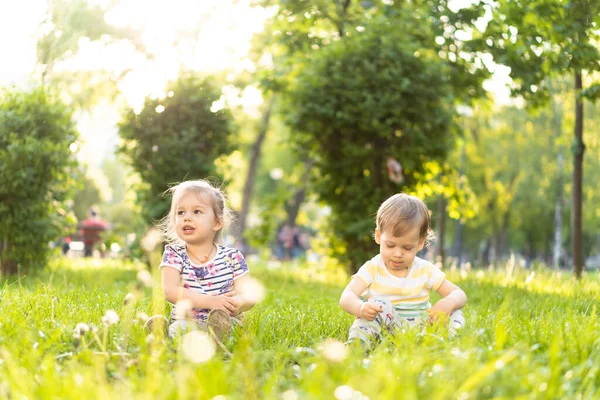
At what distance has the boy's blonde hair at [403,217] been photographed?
13.4 feet

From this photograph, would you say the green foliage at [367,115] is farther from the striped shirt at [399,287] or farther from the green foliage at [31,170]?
the striped shirt at [399,287]

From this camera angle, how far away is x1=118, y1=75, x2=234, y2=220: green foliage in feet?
32.0

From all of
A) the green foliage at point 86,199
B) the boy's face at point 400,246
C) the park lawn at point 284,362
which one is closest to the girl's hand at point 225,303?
the park lawn at point 284,362

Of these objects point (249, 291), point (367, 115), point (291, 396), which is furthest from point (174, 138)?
point (291, 396)

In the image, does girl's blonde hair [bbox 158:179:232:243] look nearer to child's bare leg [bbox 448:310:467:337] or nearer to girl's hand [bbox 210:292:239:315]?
girl's hand [bbox 210:292:239:315]

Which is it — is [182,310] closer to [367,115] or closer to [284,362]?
[284,362]

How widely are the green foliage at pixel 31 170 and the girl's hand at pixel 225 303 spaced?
4.18 meters

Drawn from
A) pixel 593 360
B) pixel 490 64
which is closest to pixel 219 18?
pixel 490 64

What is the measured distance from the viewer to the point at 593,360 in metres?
3.06

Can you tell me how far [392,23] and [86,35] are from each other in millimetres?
4910

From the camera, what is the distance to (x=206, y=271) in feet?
14.2

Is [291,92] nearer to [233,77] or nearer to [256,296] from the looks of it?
[233,77]

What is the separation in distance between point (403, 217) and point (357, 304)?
0.59 meters

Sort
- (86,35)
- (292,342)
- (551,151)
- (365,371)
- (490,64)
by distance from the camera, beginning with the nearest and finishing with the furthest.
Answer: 1. (365,371)
2. (292,342)
3. (490,64)
4. (86,35)
5. (551,151)
